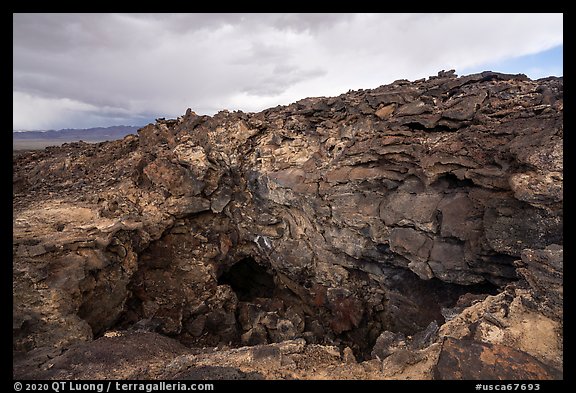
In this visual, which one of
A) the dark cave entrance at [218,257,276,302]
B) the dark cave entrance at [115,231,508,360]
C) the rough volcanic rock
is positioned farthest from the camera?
the dark cave entrance at [218,257,276,302]

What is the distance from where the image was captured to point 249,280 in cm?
1583

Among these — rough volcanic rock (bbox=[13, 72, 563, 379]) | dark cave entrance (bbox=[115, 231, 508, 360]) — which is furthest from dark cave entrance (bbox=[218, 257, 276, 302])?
dark cave entrance (bbox=[115, 231, 508, 360])

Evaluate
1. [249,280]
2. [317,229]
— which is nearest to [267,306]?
[249,280]

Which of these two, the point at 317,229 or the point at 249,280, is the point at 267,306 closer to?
the point at 249,280

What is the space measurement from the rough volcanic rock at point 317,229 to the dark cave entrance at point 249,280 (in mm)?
73

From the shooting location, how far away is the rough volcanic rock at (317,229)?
760 cm

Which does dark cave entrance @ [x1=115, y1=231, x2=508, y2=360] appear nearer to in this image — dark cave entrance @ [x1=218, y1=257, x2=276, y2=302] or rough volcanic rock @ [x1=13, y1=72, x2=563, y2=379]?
rough volcanic rock @ [x1=13, y1=72, x2=563, y2=379]

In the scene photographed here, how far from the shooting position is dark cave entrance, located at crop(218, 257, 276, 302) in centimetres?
1527

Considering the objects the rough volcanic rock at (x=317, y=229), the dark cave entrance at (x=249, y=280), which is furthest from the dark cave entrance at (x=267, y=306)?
the dark cave entrance at (x=249, y=280)

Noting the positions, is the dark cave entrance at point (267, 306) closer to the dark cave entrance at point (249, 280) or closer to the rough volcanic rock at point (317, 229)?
the rough volcanic rock at point (317, 229)

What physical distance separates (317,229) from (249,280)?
17.5 feet

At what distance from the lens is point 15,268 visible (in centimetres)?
896

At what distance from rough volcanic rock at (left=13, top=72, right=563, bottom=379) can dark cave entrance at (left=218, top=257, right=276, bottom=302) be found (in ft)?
0.24

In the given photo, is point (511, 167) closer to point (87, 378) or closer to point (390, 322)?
point (390, 322)
